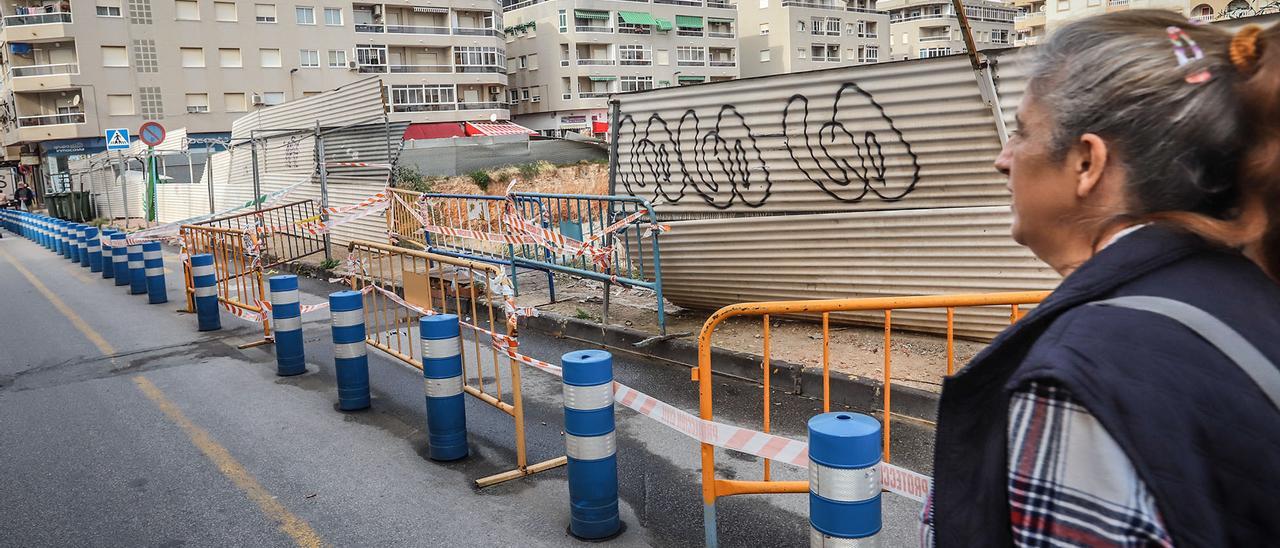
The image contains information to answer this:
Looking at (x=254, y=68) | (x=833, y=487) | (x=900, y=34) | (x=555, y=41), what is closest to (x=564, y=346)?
(x=833, y=487)

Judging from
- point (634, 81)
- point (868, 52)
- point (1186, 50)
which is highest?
point (868, 52)

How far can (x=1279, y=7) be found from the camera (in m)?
5.73

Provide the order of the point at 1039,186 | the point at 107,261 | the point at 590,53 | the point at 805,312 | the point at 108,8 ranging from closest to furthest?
the point at 1039,186 < the point at 805,312 < the point at 107,261 < the point at 108,8 < the point at 590,53

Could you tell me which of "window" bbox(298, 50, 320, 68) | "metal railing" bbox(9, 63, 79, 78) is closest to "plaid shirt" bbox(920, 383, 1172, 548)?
"metal railing" bbox(9, 63, 79, 78)

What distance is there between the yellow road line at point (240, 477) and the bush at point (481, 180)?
27828mm

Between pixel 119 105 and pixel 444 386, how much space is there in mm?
59532

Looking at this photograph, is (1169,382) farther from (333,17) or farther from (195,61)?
(333,17)

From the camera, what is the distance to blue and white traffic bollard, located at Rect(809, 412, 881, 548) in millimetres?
2896

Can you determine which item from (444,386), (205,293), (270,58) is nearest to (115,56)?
(270,58)

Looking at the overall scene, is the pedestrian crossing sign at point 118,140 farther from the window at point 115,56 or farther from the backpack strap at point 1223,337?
the window at point 115,56

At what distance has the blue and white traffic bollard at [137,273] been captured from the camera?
45.2ft

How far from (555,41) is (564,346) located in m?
67.5

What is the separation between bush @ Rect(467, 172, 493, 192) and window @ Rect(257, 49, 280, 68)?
32418 millimetres

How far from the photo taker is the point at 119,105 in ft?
182
